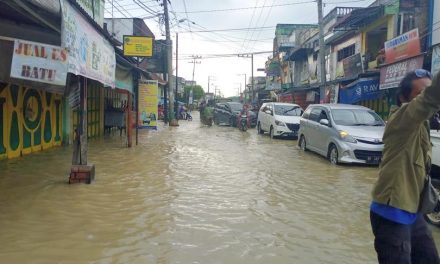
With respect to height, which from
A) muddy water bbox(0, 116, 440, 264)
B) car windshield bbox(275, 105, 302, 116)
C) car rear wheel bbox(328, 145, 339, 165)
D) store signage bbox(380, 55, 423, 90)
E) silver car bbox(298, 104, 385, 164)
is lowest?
muddy water bbox(0, 116, 440, 264)

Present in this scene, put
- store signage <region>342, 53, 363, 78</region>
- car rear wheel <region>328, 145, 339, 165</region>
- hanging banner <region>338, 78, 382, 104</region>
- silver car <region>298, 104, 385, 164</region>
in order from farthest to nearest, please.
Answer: store signage <region>342, 53, 363, 78</region>
hanging banner <region>338, 78, 382, 104</region>
car rear wheel <region>328, 145, 339, 165</region>
silver car <region>298, 104, 385, 164</region>

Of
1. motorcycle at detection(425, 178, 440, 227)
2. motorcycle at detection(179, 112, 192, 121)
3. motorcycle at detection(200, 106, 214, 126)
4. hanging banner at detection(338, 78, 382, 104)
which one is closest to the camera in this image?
motorcycle at detection(425, 178, 440, 227)

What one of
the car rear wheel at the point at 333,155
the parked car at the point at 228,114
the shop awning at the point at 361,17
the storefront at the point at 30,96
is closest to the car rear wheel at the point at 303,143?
the car rear wheel at the point at 333,155

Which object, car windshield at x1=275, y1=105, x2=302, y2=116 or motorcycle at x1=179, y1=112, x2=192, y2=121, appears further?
motorcycle at x1=179, y1=112, x2=192, y2=121

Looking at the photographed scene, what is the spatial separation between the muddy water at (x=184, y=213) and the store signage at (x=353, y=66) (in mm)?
10432

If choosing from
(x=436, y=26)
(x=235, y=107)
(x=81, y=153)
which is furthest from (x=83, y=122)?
(x=235, y=107)

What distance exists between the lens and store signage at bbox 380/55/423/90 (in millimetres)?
13875

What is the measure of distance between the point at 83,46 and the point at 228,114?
70.7 ft

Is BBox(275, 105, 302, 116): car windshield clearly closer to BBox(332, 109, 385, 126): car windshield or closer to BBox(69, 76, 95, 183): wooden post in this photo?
BBox(332, 109, 385, 126): car windshield

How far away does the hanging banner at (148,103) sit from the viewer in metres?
16.9

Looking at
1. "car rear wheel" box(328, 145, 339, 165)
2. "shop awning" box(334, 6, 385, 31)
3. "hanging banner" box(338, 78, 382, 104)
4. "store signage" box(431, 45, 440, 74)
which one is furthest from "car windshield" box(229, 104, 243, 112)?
"car rear wheel" box(328, 145, 339, 165)

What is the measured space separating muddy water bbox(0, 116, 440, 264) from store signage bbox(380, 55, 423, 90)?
220 inches

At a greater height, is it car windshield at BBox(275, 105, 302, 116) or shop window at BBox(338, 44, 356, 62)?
shop window at BBox(338, 44, 356, 62)

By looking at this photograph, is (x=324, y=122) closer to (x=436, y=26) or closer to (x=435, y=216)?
(x=435, y=216)
